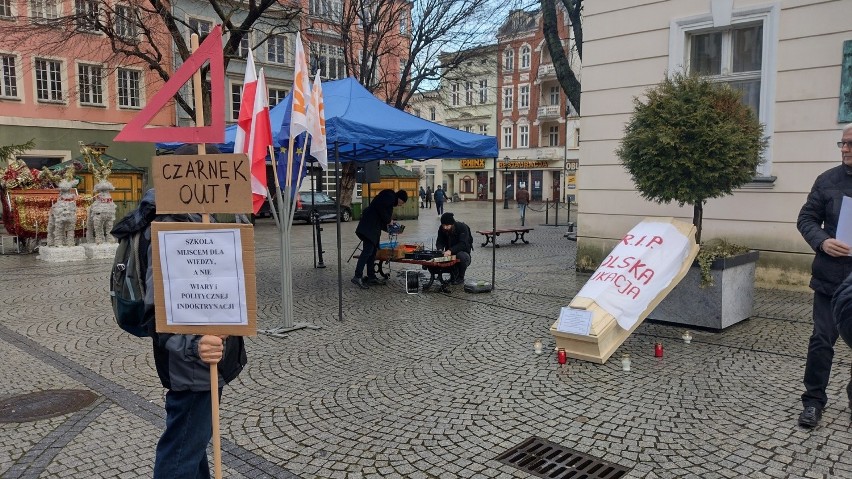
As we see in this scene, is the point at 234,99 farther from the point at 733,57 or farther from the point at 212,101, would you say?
the point at 212,101

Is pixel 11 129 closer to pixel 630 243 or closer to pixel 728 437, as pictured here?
pixel 630 243

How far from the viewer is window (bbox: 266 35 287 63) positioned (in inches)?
1366

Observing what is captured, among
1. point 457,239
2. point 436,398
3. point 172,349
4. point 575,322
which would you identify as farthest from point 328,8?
point 172,349

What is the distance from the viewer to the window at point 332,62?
28953mm

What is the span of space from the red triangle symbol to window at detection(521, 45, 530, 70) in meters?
50.4

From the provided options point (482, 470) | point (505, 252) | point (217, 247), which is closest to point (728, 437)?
point (482, 470)

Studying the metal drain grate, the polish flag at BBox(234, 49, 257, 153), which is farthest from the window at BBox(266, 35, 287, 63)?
the metal drain grate

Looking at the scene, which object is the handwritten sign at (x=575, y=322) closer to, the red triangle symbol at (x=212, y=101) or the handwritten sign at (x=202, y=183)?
the handwritten sign at (x=202, y=183)

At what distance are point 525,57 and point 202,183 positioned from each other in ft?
172

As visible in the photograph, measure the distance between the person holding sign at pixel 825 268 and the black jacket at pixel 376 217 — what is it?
645 cm

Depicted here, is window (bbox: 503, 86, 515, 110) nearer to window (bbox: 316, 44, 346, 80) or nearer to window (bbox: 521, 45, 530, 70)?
window (bbox: 521, 45, 530, 70)

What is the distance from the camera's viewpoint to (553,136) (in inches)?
2068

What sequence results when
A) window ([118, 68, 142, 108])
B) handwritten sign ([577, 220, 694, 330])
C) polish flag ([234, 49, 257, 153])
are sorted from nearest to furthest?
handwritten sign ([577, 220, 694, 330]) < polish flag ([234, 49, 257, 153]) < window ([118, 68, 142, 108])

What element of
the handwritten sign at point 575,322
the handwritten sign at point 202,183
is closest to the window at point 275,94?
the handwritten sign at point 575,322
